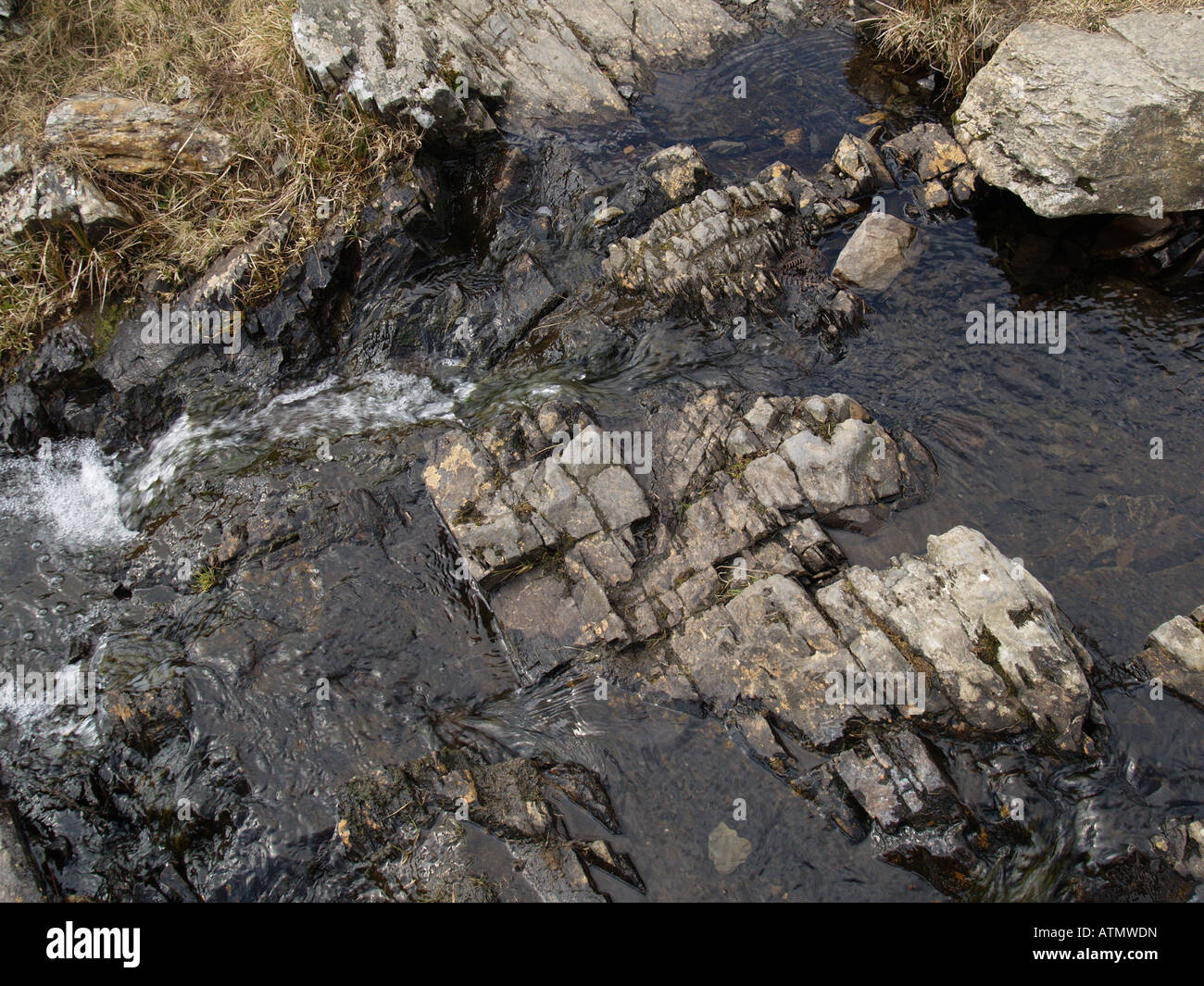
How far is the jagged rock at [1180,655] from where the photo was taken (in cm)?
559

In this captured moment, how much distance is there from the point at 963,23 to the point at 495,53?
598 cm

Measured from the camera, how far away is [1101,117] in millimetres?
7312

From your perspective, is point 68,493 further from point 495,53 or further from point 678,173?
point 678,173

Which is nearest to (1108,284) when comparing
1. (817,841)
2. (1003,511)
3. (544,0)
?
(1003,511)

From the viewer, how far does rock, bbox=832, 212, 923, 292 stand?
807 centimetres

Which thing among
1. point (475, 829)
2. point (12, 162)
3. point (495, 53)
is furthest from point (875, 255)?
point (12, 162)

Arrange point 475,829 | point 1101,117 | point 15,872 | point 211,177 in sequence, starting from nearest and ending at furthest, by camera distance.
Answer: point 15,872 < point 475,829 < point 1101,117 < point 211,177

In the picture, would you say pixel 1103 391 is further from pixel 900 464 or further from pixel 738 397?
pixel 738 397

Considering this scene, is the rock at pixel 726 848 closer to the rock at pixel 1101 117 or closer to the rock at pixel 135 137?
the rock at pixel 1101 117

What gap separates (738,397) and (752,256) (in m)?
1.95

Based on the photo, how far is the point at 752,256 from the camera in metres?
8.20

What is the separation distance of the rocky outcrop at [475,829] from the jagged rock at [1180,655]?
14.6ft

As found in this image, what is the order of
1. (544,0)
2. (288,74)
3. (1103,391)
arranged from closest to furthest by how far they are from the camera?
(1103,391) → (288,74) → (544,0)

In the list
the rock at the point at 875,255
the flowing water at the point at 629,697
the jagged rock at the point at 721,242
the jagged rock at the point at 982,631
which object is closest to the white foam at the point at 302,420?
the flowing water at the point at 629,697
